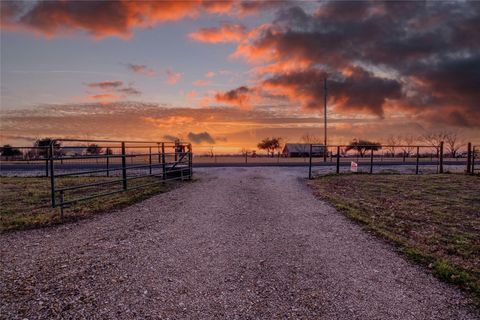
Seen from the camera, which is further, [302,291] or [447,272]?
[447,272]

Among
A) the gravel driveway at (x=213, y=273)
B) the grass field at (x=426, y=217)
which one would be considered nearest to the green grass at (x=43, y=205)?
the gravel driveway at (x=213, y=273)

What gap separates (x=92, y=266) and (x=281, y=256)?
3.04 metres

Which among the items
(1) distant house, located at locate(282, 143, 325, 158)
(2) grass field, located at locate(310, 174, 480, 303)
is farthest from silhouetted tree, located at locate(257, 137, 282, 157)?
(2) grass field, located at locate(310, 174, 480, 303)

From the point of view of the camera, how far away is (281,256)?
5.02 meters

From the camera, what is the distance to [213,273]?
14.1 ft

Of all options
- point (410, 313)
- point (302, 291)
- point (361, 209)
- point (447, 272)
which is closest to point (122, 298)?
point (302, 291)

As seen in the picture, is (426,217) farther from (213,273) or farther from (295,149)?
(295,149)

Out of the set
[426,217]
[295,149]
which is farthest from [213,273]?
[295,149]

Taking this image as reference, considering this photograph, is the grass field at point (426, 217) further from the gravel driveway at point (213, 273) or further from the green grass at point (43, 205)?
the green grass at point (43, 205)

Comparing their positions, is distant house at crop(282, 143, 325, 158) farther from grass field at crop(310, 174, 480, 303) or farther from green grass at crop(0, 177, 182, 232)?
green grass at crop(0, 177, 182, 232)

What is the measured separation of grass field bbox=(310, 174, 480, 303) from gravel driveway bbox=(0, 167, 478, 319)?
407 millimetres

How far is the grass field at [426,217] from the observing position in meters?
4.88

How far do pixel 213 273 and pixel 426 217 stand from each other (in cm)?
656

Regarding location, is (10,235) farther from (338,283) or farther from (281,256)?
(338,283)
